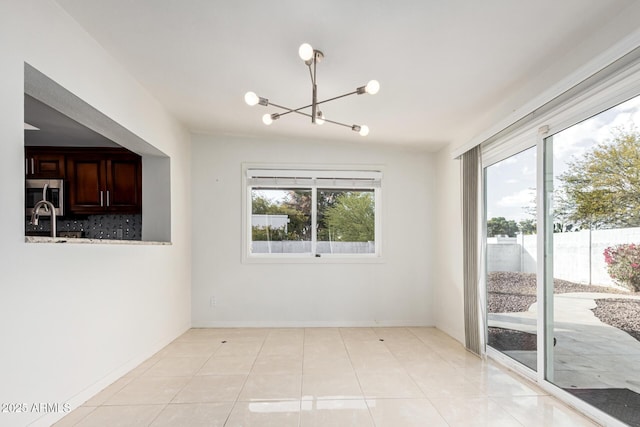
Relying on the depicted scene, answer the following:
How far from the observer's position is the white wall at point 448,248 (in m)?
4.52

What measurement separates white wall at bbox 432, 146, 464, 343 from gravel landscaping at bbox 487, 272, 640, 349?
2.32 feet

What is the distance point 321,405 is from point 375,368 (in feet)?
3.03

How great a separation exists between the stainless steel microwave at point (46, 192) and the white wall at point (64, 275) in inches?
64.5

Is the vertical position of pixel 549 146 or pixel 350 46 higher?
pixel 350 46

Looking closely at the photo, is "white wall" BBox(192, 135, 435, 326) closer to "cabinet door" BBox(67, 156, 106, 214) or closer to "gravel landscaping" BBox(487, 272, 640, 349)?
"cabinet door" BBox(67, 156, 106, 214)

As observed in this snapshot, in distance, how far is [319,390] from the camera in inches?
117

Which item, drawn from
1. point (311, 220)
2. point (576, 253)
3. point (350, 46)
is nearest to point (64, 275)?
point (350, 46)

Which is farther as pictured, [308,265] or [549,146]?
[308,265]

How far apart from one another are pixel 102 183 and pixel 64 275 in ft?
8.42

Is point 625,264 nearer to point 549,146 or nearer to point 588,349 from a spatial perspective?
point 588,349

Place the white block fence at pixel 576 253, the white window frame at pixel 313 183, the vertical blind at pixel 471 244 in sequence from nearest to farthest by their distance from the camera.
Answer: the white block fence at pixel 576 253 → the vertical blind at pixel 471 244 → the white window frame at pixel 313 183

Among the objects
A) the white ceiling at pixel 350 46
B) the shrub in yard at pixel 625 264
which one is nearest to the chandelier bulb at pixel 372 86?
the white ceiling at pixel 350 46

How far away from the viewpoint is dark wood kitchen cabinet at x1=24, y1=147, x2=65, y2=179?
184 inches

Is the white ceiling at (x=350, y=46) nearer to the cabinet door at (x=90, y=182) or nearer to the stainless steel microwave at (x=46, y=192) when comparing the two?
the cabinet door at (x=90, y=182)
